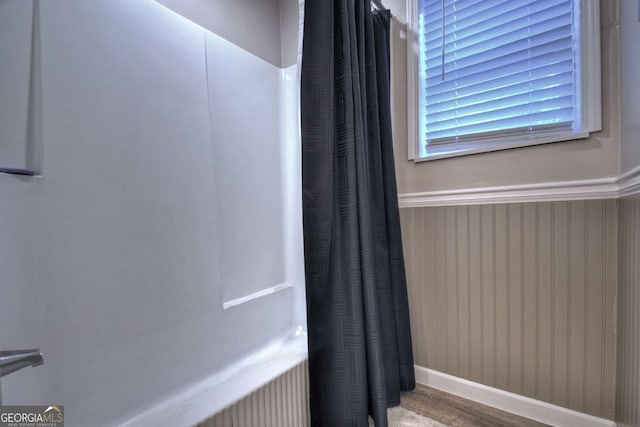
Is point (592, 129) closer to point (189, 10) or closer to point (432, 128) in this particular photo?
point (432, 128)

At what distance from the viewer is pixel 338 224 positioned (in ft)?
3.63

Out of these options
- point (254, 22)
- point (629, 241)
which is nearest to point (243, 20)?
point (254, 22)

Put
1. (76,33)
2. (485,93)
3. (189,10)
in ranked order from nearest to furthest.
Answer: (76,33) < (189,10) < (485,93)

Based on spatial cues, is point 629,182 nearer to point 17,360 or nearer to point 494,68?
point 494,68

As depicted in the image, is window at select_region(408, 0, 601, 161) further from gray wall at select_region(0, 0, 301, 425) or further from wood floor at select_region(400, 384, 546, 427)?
wood floor at select_region(400, 384, 546, 427)

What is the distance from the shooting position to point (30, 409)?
70cm

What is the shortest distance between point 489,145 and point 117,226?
61.6 inches

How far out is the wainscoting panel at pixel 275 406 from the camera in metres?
0.82

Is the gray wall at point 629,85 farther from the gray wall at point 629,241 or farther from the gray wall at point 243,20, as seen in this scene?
the gray wall at point 243,20

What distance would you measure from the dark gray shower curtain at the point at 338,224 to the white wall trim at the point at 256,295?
357 millimetres

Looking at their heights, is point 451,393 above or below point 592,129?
below

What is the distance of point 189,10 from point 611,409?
7.66 feet

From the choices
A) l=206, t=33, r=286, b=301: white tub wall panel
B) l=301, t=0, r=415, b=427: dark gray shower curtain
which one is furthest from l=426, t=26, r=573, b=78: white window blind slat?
l=206, t=33, r=286, b=301: white tub wall panel

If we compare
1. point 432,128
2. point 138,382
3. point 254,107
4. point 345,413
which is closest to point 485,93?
point 432,128
